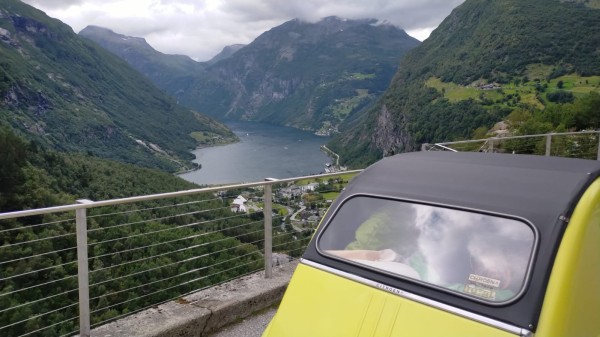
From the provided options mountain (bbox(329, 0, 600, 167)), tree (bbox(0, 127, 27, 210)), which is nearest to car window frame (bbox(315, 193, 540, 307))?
tree (bbox(0, 127, 27, 210))

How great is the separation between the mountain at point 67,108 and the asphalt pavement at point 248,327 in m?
115

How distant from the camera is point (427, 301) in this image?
1.93m

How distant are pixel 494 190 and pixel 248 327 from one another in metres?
2.77

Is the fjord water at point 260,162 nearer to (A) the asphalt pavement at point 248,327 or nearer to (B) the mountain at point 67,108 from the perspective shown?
(B) the mountain at point 67,108

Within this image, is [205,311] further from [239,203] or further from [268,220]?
[239,203]

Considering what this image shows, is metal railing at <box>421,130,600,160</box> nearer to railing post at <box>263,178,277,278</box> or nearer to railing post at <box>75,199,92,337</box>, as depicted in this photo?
railing post at <box>263,178,277,278</box>

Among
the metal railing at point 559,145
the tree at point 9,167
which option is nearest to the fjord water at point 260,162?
the tree at point 9,167

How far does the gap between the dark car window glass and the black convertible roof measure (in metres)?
0.05

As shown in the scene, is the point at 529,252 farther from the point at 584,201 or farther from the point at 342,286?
the point at 342,286

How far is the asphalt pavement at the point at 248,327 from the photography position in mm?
3910

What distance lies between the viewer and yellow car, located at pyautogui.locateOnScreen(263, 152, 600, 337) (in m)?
1.76

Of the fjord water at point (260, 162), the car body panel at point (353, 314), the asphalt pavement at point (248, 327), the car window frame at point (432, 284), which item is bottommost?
the fjord water at point (260, 162)

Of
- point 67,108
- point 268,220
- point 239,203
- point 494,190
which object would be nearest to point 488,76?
point 239,203

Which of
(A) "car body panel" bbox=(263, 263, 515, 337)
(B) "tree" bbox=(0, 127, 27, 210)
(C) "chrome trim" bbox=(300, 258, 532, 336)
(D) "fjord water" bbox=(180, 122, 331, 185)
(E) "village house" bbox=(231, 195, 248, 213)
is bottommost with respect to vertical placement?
(D) "fjord water" bbox=(180, 122, 331, 185)
